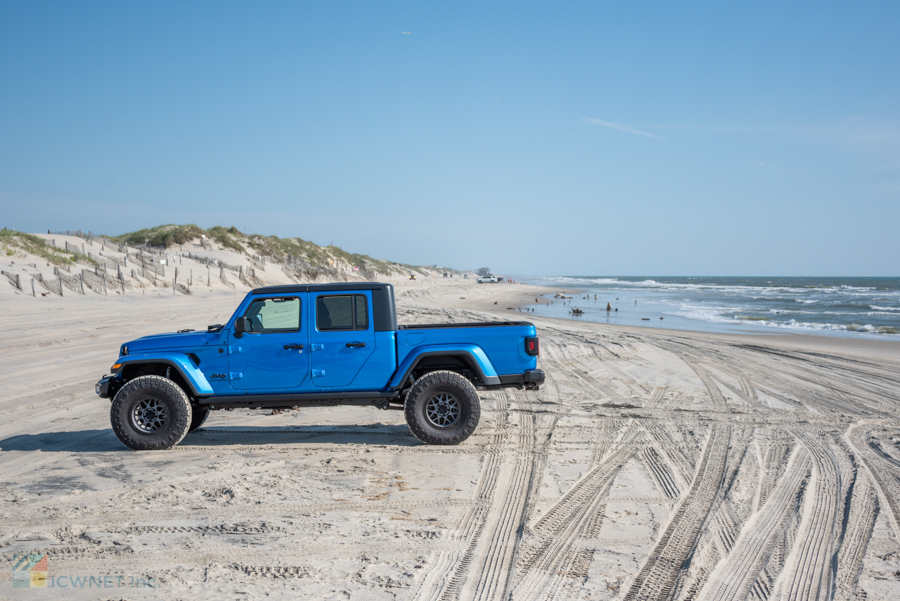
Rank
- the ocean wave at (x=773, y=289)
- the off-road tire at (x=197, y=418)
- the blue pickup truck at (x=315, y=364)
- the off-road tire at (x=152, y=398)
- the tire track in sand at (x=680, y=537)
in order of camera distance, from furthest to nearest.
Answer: the ocean wave at (x=773, y=289)
the off-road tire at (x=197, y=418)
the blue pickup truck at (x=315, y=364)
the off-road tire at (x=152, y=398)
the tire track in sand at (x=680, y=537)

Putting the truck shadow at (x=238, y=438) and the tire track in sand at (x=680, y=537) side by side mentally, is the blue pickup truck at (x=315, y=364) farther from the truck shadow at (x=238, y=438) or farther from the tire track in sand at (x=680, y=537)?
the tire track in sand at (x=680, y=537)

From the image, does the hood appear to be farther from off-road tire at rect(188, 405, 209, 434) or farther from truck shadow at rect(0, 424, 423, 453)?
truck shadow at rect(0, 424, 423, 453)

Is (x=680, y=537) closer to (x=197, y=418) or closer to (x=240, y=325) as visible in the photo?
(x=240, y=325)

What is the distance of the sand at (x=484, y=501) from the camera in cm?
379

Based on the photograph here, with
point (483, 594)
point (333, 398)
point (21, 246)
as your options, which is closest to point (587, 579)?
point (483, 594)

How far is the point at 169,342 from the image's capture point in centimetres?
673

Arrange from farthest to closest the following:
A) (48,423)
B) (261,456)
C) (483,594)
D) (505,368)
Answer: (48,423) → (505,368) → (261,456) → (483,594)

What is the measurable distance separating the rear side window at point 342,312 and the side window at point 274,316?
283mm

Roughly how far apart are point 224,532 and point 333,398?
2.41m

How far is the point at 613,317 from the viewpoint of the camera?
93.7 feet

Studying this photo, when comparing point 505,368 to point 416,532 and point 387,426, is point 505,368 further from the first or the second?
point 416,532

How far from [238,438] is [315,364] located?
1.61m

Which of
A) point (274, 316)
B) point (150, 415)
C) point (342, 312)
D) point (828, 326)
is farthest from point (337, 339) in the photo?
point (828, 326)

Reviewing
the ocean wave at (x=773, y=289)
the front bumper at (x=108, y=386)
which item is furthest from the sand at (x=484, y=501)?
the ocean wave at (x=773, y=289)
